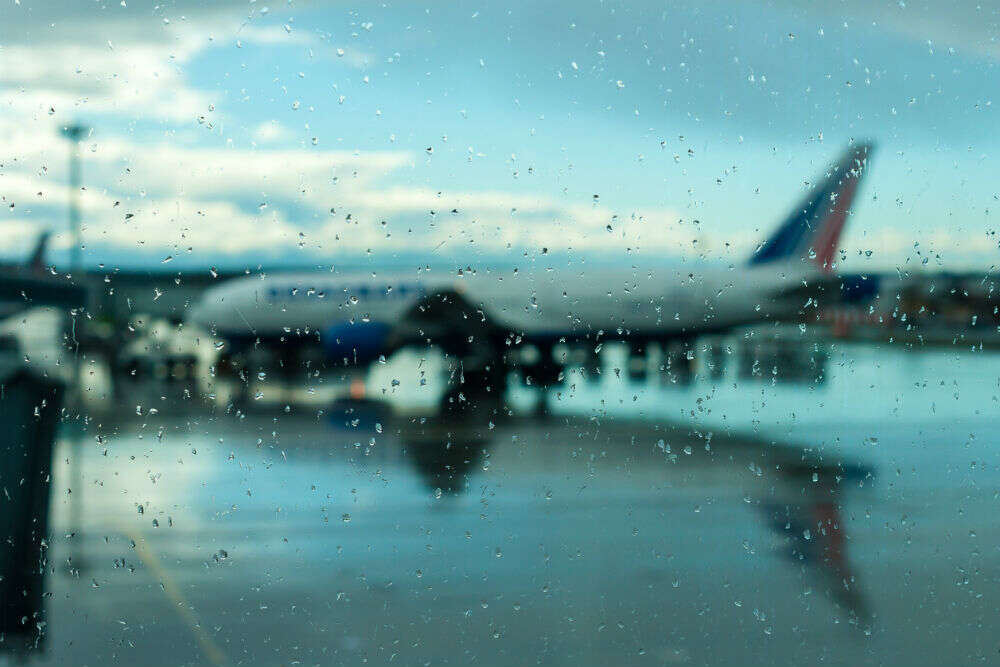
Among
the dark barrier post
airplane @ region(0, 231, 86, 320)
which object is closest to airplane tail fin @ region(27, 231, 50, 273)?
airplane @ region(0, 231, 86, 320)

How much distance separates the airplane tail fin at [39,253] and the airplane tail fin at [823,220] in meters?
1.53

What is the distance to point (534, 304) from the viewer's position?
236 cm

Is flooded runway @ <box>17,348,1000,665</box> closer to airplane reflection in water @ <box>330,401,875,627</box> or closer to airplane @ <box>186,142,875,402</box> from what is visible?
airplane reflection in water @ <box>330,401,875,627</box>

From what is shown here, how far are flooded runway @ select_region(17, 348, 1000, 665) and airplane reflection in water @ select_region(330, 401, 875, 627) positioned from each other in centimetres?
1

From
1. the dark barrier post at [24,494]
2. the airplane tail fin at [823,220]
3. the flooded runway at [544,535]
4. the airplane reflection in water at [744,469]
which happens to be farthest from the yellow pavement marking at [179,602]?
the airplane tail fin at [823,220]

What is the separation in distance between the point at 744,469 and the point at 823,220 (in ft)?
2.56

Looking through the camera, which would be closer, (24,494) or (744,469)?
(24,494)

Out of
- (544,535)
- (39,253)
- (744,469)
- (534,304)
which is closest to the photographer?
(39,253)

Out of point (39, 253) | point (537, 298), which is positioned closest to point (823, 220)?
point (537, 298)

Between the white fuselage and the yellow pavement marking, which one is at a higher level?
the white fuselage

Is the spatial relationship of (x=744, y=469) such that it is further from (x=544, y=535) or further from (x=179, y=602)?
(x=179, y=602)

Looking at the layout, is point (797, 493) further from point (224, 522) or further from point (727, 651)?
point (224, 522)

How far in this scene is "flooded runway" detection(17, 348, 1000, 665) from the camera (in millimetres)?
2246

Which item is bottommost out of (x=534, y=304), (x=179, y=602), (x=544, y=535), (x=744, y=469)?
(x=179, y=602)
